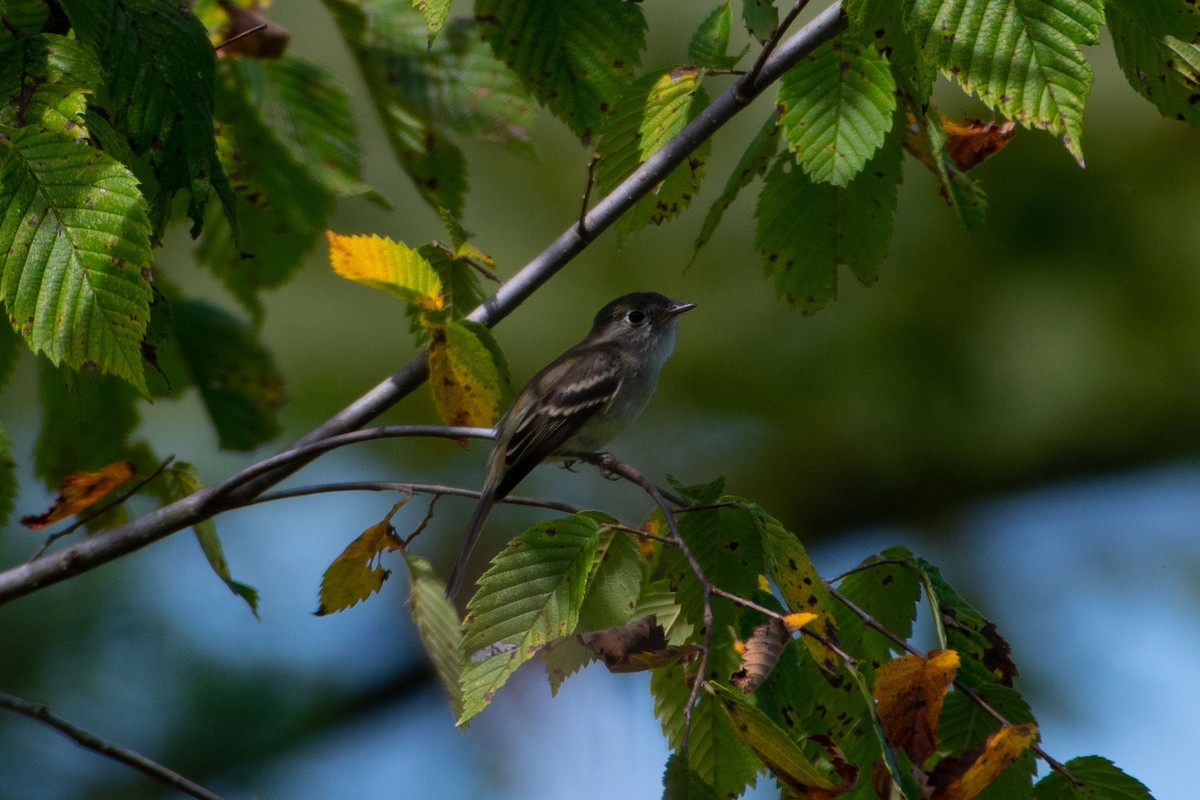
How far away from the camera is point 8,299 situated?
5.93 feet

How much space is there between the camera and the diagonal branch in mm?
2162

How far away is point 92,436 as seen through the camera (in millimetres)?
3057

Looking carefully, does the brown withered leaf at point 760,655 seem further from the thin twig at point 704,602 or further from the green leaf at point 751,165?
the green leaf at point 751,165

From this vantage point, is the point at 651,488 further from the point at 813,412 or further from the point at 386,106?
the point at 813,412

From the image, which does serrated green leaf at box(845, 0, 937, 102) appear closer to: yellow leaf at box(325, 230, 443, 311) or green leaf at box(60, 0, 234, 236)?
yellow leaf at box(325, 230, 443, 311)

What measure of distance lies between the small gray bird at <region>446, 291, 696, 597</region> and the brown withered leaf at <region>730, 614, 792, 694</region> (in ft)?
5.51

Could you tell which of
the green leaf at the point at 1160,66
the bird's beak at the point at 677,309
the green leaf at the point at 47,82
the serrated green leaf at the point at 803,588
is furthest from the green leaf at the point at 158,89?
the bird's beak at the point at 677,309

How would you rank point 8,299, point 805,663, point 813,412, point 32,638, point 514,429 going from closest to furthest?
point 8,299 < point 805,663 < point 514,429 < point 32,638 < point 813,412

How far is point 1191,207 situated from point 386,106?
202 inches

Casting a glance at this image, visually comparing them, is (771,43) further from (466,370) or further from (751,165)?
(466,370)

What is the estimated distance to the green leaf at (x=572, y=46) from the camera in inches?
103

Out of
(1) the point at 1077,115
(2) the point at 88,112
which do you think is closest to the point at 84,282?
(2) the point at 88,112

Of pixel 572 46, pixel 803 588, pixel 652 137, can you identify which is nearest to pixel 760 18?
pixel 652 137

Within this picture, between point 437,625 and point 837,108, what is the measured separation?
1178 mm
